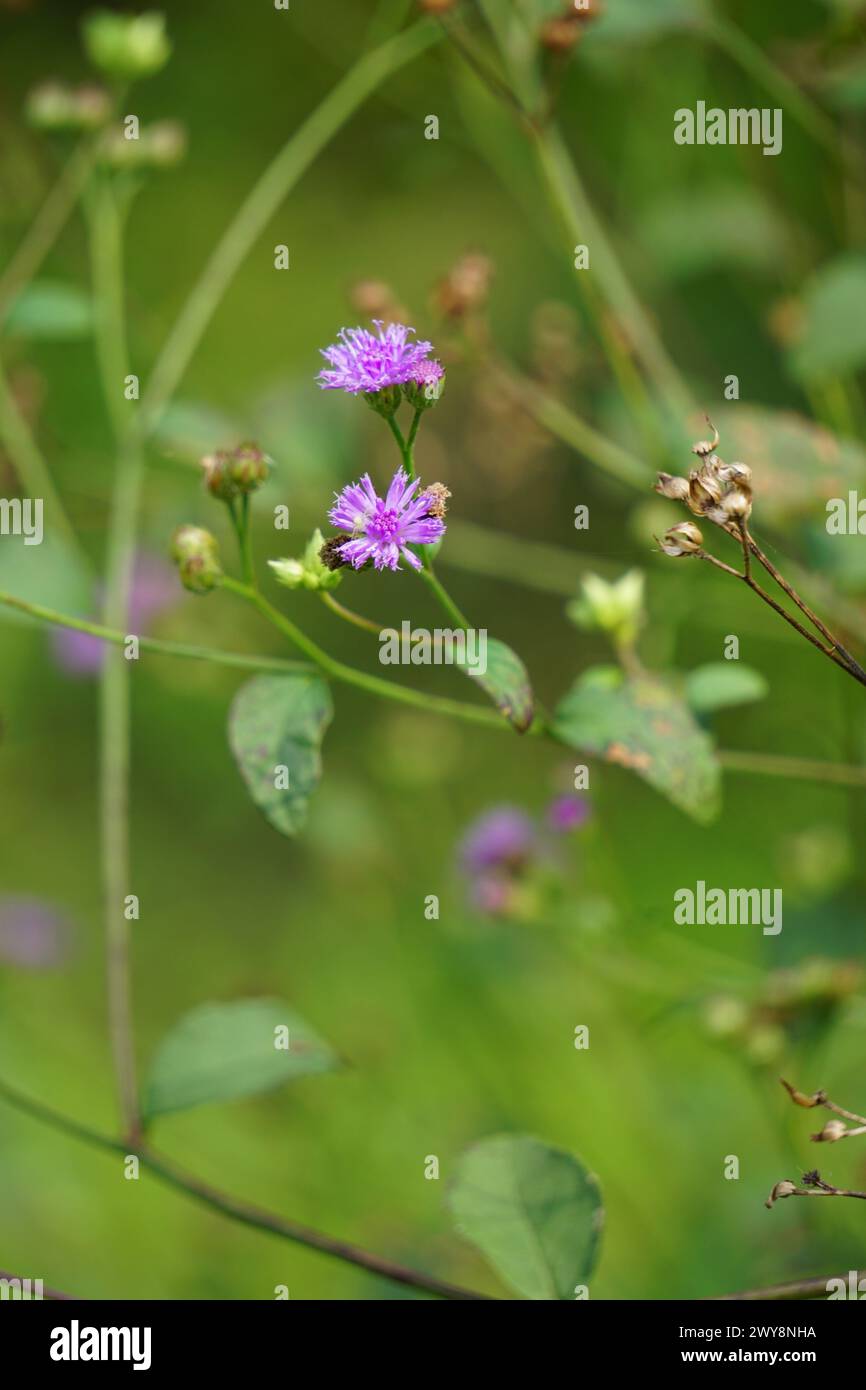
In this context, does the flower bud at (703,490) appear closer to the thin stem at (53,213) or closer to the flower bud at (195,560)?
the flower bud at (195,560)

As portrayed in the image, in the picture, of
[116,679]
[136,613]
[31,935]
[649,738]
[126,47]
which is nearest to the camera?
[649,738]

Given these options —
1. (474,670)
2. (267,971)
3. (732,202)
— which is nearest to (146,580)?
(267,971)

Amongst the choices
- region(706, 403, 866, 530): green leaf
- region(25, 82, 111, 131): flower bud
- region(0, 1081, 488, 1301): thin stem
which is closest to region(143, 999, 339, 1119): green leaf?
region(0, 1081, 488, 1301): thin stem

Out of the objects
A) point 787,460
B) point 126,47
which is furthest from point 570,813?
point 126,47

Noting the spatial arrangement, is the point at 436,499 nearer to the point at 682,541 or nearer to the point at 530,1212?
the point at 682,541

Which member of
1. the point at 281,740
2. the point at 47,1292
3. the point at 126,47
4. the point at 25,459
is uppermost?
the point at 126,47

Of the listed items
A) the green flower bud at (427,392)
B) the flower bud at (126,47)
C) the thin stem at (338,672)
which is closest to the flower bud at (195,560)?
the thin stem at (338,672)
